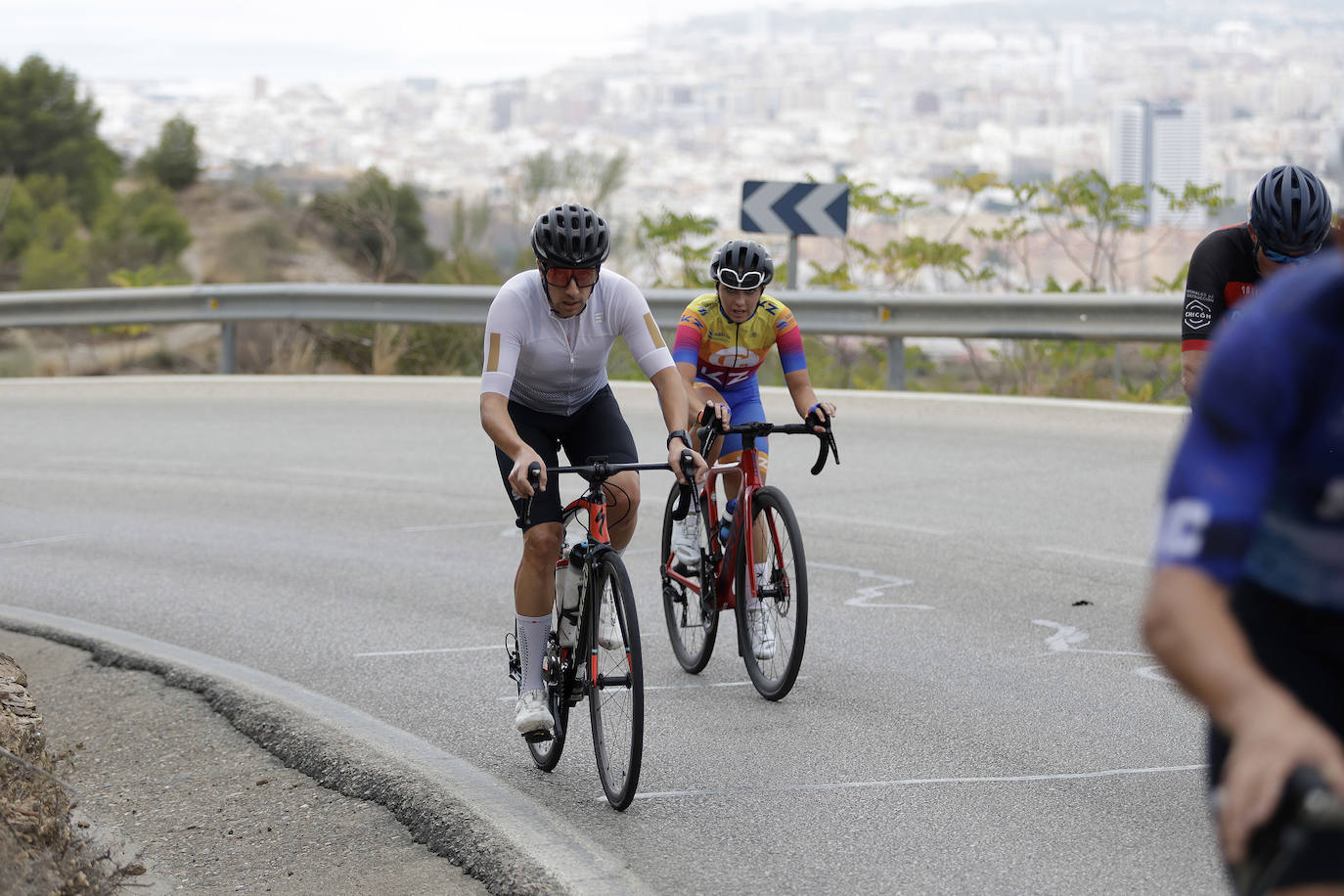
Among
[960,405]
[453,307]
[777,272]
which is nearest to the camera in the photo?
[960,405]

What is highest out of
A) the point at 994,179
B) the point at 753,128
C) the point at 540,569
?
the point at 753,128

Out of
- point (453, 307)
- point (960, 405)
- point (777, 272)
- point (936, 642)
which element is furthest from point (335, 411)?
point (936, 642)

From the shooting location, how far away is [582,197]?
27.1 meters

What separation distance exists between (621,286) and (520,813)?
1908 mm

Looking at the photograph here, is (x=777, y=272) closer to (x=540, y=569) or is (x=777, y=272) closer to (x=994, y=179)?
(x=994, y=179)

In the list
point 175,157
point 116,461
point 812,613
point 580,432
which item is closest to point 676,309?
point 116,461

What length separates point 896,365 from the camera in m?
15.6

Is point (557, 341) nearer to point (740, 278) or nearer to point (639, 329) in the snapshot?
point (639, 329)

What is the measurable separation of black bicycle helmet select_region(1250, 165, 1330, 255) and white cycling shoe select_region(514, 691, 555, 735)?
291 cm

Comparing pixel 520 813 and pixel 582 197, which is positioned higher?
pixel 582 197

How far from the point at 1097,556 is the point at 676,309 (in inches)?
304

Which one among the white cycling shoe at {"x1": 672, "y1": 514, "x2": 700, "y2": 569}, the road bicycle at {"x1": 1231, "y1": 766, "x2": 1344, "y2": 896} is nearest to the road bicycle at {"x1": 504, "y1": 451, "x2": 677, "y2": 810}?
the white cycling shoe at {"x1": 672, "y1": 514, "x2": 700, "y2": 569}

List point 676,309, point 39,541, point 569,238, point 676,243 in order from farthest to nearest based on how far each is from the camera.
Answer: point 676,243 < point 676,309 < point 39,541 < point 569,238

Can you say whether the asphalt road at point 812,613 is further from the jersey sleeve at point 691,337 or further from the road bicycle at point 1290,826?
the road bicycle at point 1290,826
